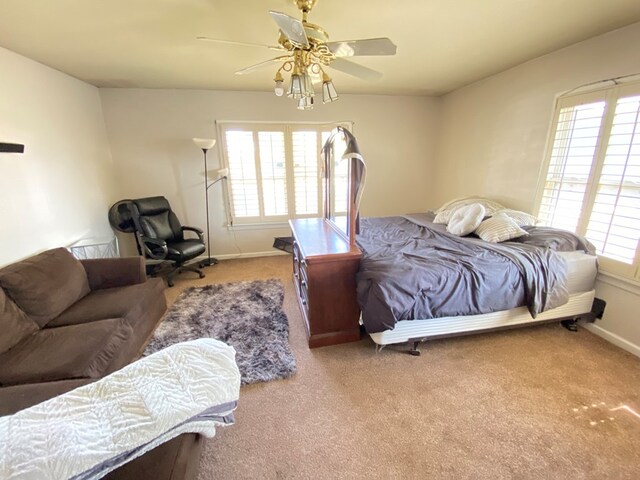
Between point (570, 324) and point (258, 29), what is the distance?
11.5 feet

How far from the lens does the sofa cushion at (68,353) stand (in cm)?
148

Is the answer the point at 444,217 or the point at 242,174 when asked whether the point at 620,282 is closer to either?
the point at 444,217

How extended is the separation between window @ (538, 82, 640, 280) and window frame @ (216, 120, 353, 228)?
8.44 feet

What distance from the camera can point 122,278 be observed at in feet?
8.22

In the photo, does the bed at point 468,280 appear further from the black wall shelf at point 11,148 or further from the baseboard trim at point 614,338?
the black wall shelf at point 11,148

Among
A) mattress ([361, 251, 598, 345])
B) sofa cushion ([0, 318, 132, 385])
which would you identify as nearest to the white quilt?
sofa cushion ([0, 318, 132, 385])

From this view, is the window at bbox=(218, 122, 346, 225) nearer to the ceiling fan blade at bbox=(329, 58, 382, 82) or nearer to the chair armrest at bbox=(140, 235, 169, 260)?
the chair armrest at bbox=(140, 235, 169, 260)

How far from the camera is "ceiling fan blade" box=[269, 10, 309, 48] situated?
123 cm

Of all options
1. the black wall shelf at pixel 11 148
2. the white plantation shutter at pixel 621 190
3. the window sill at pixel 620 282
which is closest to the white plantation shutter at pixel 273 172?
the black wall shelf at pixel 11 148

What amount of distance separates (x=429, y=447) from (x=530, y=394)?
2.75 feet

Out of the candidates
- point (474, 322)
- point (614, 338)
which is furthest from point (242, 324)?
point (614, 338)

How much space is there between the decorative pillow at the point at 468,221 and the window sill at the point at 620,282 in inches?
39.7

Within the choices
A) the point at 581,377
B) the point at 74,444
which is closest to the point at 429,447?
the point at 581,377

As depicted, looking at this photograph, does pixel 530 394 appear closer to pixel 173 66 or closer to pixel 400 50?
pixel 400 50
